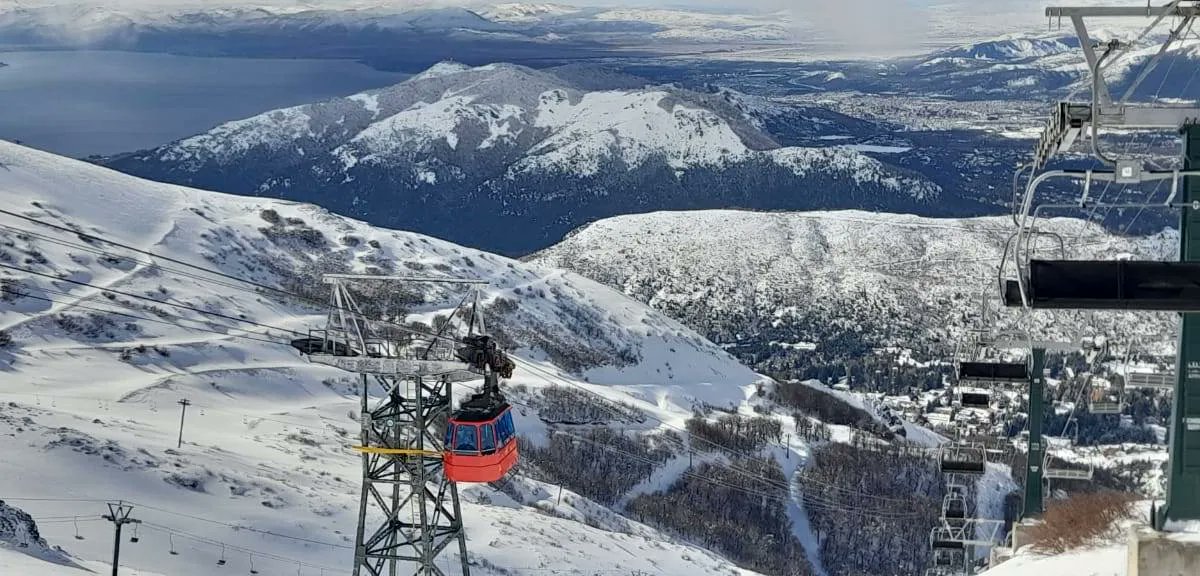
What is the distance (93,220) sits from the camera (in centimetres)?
13175

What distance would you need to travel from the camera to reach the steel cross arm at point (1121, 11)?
43.6 ft

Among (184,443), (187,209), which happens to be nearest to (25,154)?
(187,209)

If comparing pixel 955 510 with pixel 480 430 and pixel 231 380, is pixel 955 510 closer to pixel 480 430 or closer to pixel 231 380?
pixel 480 430

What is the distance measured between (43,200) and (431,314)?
123ft

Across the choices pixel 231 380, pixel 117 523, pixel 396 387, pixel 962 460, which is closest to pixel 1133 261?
pixel 396 387

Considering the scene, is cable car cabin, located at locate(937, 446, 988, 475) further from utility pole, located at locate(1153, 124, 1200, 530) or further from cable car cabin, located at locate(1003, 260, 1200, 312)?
cable car cabin, located at locate(1003, 260, 1200, 312)

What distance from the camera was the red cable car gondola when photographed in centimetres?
2780

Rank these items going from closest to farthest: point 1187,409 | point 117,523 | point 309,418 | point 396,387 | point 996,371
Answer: point 1187,409
point 396,387
point 117,523
point 996,371
point 309,418

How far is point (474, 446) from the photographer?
27.8m

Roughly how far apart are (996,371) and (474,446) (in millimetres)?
17515

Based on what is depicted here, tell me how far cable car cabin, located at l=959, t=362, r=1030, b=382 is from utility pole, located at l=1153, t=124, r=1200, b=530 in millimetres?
21749

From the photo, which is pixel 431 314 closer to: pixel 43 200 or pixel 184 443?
pixel 43 200

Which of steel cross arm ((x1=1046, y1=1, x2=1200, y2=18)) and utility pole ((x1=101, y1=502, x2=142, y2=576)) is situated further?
utility pole ((x1=101, y1=502, x2=142, y2=576))

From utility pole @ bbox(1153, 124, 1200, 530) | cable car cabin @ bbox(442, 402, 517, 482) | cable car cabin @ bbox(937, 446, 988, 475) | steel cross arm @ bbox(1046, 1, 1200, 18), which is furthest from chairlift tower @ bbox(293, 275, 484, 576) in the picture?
cable car cabin @ bbox(937, 446, 988, 475)
